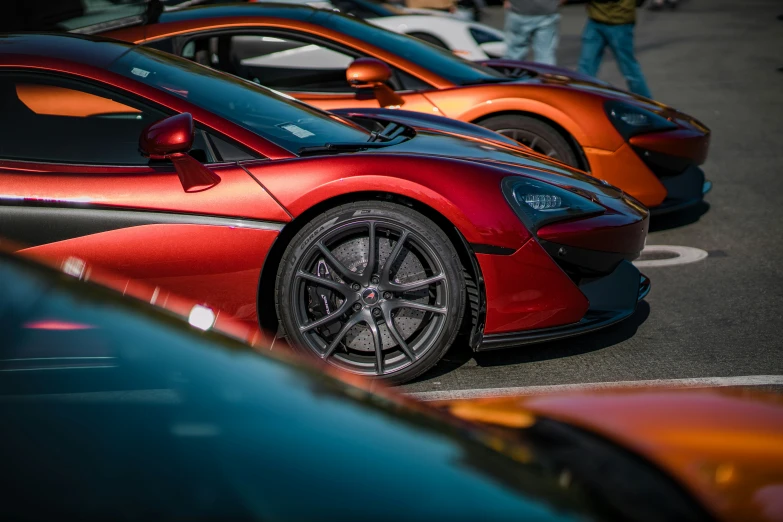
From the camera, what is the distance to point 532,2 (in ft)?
32.6

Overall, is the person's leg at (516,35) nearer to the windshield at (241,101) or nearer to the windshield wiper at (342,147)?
the windshield at (241,101)

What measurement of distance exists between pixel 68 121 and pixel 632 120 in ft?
11.1

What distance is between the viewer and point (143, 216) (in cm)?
366

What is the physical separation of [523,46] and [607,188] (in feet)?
20.0

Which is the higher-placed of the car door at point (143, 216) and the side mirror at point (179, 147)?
the side mirror at point (179, 147)

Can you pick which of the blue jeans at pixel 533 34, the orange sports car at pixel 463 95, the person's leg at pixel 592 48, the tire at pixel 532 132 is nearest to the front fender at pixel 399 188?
the orange sports car at pixel 463 95

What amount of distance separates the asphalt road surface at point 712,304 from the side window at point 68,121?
150 centimetres

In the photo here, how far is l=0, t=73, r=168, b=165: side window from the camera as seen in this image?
151 inches

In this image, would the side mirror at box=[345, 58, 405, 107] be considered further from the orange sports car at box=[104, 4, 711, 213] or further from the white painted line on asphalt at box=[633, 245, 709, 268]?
the white painted line on asphalt at box=[633, 245, 709, 268]

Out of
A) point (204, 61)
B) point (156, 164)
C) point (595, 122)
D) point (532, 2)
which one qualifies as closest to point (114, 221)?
point (156, 164)

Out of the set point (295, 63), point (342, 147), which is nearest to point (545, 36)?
point (295, 63)

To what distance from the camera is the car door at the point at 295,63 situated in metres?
5.93

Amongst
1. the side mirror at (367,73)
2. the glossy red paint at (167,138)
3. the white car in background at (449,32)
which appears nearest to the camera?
the glossy red paint at (167,138)

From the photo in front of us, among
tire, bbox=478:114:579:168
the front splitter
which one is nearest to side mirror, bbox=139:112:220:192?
the front splitter
